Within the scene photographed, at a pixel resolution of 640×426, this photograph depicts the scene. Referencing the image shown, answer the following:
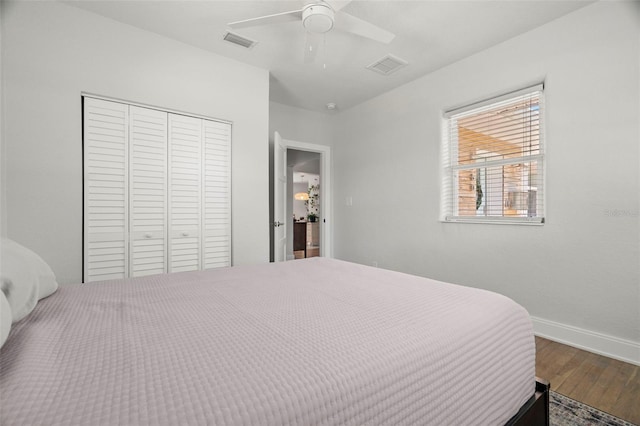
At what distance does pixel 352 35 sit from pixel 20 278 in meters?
2.67

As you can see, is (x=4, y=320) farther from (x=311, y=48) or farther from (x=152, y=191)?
(x=311, y=48)

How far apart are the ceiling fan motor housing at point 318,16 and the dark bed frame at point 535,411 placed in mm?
2230

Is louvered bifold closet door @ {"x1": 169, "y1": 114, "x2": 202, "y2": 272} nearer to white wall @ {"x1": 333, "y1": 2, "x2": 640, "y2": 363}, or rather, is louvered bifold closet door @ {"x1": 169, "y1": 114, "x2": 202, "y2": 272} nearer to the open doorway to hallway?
the open doorway to hallway

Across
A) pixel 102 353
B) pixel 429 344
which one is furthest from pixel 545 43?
pixel 102 353

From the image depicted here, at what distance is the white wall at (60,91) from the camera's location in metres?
2.08

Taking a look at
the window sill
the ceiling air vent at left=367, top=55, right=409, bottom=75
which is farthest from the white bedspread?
the ceiling air vent at left=367, top=55, right=409, bottom=75

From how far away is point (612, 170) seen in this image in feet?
6.98

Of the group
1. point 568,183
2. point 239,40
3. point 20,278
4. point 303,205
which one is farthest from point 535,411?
point 303,205

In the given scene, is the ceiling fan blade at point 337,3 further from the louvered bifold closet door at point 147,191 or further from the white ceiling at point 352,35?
the louvered bifold closet door at point 147,191

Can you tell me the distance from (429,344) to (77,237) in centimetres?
261

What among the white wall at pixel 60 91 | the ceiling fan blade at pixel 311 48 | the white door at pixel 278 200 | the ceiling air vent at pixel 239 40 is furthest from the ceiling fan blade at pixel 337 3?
the white door at pixel 278 200

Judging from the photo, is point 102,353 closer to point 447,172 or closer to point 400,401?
point 400,401

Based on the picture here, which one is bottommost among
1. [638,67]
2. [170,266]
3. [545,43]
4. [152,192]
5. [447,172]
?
[170,266]

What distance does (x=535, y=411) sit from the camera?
3.62 ft
